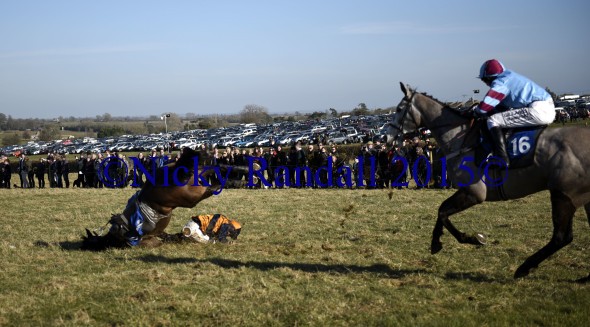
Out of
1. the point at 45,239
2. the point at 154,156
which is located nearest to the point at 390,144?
the point at 45,239

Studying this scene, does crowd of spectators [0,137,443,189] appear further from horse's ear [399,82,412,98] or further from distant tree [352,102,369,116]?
distant tree [352,102,369,116]

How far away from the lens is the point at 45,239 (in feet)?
36.4

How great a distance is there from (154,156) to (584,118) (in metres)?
33.5

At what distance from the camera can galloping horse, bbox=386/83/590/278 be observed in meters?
6.94

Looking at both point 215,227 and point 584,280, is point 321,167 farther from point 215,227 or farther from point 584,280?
point 584,280

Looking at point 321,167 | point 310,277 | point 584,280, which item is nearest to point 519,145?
point 584,280

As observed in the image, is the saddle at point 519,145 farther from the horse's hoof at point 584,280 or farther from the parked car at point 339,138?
the parked car at point 339,138

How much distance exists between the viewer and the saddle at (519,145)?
7.20m

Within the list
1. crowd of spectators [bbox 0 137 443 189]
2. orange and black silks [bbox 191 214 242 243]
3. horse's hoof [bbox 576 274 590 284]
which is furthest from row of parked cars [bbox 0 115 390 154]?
horse's hoof [bbox 576 274 590 284]

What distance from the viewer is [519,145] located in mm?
7246

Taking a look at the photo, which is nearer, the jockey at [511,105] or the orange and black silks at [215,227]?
the jockey at [511,105]

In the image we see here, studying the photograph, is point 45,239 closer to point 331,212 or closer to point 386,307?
point 331,212

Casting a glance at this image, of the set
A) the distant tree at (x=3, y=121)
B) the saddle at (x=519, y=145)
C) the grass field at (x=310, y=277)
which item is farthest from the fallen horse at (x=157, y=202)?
the distant tree at (x=3, y=121)

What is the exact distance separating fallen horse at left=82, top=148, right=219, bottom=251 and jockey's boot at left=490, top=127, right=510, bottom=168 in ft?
14.7
